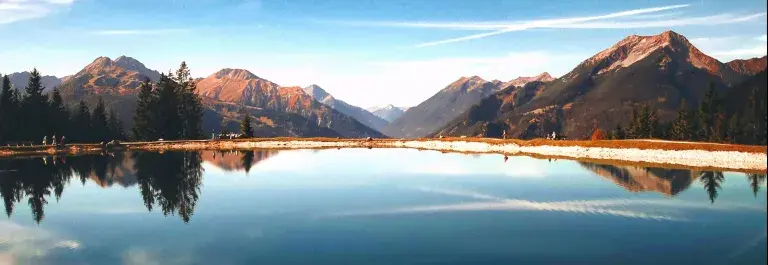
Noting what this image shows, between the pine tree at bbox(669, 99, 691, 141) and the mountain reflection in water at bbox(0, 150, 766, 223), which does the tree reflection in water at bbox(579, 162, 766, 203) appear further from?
the pine tree at bbox(669, 99, 691, 141)

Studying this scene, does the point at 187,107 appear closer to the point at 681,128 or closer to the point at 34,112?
the point at 34,112

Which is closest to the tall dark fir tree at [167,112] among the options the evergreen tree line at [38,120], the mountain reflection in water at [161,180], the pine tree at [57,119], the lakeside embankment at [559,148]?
the evergreen tree line at [38,120]

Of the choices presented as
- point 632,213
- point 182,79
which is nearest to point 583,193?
point 632,213

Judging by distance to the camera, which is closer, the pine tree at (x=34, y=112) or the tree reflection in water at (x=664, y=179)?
the tree reflection in water at (x=664, y=179)

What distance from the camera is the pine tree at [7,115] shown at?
389 feet

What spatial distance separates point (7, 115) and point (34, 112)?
700 cm

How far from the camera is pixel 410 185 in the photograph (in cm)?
4656

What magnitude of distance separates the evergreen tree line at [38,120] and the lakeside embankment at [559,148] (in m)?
21.1

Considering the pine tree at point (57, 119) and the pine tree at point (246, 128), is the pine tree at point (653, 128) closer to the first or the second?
the pine tree at point (246, 128)

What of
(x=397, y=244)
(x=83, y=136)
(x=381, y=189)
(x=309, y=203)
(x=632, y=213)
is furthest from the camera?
(x=83, y=136)

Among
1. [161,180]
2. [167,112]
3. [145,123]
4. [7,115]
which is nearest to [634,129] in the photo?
[167,112]

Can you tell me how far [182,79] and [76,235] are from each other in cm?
13139

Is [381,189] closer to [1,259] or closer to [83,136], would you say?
[1,259]

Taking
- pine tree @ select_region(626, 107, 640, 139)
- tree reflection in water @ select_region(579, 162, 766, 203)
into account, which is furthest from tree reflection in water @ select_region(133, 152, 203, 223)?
pine tree @ select_region(626, 107, 640, 139)
